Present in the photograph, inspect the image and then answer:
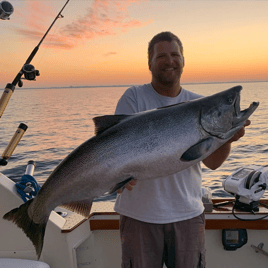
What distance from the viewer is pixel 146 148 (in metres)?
2.11

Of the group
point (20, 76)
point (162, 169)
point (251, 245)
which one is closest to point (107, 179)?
point (162, 169)

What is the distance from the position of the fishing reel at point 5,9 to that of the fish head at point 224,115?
2.06 meters

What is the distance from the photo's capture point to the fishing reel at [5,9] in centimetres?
282

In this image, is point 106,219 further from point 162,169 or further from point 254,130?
point 254,130

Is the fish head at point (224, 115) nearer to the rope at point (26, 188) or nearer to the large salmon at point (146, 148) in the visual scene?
the large salmon at point (146, 148)

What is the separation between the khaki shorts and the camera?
2.61 m

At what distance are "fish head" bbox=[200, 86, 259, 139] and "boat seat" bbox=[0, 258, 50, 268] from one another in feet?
→ 8.00

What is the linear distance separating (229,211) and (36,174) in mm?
9650

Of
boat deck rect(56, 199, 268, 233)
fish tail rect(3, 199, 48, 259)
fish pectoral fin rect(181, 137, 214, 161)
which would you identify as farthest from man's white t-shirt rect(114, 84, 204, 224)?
boat deck rect(56, 199, 268, 233)

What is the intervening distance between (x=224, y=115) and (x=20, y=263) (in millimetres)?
2695

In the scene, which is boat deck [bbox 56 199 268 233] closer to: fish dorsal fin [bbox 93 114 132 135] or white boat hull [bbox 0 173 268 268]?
white boat hull [bbox 0 173 268 268]

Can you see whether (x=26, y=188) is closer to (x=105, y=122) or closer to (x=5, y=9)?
(x=105, y=122)

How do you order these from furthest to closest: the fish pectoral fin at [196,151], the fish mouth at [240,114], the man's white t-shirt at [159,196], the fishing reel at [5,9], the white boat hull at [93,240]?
the white boat hull at [93,240] < the fishing reel at [5,9] < the man's white t-shirt at [159,196] < the fish mouth at [240,114] < the fish pectoral fin at [196,151]

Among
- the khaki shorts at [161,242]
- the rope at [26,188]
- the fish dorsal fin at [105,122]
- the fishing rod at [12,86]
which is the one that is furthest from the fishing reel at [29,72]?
the khaki shorts at [161,242]
